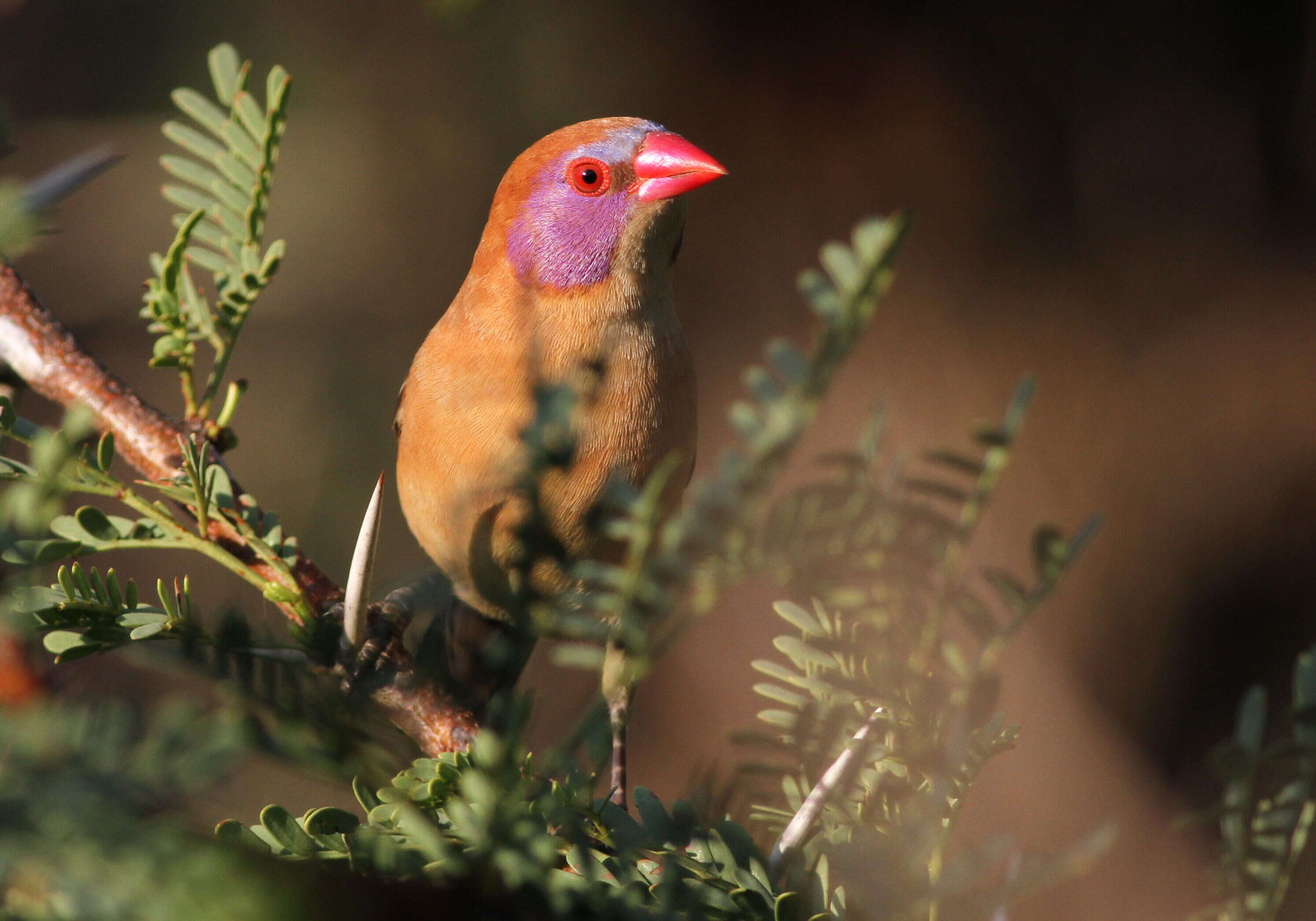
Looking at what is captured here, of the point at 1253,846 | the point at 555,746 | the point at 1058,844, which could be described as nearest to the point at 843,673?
the point at 555,746

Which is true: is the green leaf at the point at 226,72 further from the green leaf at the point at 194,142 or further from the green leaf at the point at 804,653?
the green leaf at the point at 804,653

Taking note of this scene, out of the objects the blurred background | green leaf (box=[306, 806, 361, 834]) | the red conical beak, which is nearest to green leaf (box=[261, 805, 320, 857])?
green leaf (box=[306, 806, 361, 834])

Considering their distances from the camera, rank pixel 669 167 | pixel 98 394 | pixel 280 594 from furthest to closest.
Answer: pixel 669 167 → pixel 98 394 → pixel 280 594

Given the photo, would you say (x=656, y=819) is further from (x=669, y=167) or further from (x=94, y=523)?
(x=669, y=167)

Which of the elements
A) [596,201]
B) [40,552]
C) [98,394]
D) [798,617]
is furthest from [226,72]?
[798,617]

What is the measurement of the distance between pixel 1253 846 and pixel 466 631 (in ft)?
5.65

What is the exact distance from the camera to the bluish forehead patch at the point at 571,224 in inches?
89.0

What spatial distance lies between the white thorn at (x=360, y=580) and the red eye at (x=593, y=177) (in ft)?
4.63

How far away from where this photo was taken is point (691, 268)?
14.8 feet

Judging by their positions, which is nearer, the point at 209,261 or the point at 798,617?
the point at 798,617

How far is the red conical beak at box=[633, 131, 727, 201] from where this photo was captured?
7.35 ft

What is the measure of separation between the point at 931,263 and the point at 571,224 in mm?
2270

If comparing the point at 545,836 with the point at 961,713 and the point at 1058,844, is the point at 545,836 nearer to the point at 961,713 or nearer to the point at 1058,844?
the point at 961,713

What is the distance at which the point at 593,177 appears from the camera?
2312 millimetres
